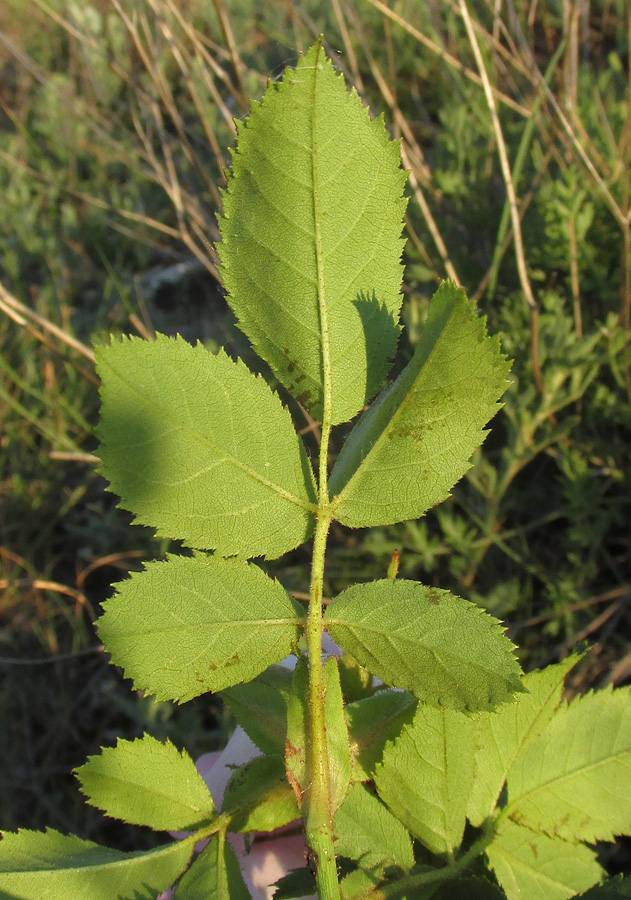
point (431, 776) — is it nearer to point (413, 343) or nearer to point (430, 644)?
point (430, 644)

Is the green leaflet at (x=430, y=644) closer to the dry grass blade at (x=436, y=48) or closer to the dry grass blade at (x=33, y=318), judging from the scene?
the dry grass blade at (x=33, y=318)

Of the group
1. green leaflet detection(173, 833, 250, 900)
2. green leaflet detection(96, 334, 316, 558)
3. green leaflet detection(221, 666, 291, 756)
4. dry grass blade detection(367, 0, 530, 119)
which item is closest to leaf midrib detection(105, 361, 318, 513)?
green leaflet detection(96, 334, 316, 558)

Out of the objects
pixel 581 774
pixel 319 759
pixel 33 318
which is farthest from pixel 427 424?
pixel 33 318

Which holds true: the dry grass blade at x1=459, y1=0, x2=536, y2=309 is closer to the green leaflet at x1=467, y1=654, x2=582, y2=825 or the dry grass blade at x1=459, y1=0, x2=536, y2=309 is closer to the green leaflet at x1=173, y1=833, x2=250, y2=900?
the green leaflet at x1=467, y1=654, x2=582, y2=825

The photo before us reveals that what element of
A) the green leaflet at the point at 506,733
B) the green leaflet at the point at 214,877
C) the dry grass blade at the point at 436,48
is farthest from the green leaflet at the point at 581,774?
the dry grass blade at the point at 436,48

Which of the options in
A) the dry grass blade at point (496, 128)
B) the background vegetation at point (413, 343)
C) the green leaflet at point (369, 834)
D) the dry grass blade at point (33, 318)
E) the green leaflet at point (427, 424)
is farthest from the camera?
the background vegetation at point (413, 343)

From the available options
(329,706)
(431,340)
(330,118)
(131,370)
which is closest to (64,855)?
(329,706)

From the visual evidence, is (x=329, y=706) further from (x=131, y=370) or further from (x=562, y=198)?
(x=562, y=198)
